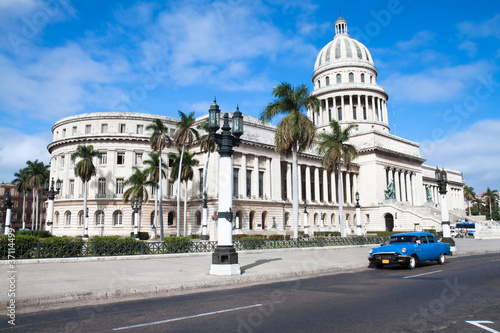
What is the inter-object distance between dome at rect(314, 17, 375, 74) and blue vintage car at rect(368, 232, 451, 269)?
76.5 meters

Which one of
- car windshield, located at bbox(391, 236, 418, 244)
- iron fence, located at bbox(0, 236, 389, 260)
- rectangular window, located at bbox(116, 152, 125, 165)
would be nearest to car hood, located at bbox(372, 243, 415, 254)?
car windshield, located at bbox(391, 236, 418, 244)

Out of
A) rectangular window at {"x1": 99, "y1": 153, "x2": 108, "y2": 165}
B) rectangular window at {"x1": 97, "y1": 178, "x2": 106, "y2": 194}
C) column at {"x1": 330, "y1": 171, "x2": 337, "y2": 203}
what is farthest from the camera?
column at {"x1": 330, "y1": 171, "x2": 337, "y2": 203}

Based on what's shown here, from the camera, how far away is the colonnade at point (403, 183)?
2992 inches

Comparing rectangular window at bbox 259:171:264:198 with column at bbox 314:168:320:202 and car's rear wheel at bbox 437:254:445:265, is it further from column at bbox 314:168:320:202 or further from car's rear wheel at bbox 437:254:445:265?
car's rear wheel at bbox 437:254:445:265

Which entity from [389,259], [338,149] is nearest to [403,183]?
[338,149]

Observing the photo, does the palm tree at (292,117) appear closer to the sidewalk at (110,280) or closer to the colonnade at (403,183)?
the sidewalk at (110,280)

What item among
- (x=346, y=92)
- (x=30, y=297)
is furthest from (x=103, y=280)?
(x=346, y=92)

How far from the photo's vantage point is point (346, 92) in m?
85.9

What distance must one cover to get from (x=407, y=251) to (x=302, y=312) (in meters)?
10.2

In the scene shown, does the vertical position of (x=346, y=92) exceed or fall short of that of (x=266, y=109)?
it exceeds it

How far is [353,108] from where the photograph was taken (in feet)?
291

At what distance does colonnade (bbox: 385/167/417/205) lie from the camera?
76000 mm

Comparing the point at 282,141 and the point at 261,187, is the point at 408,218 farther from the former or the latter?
the point at 282,141

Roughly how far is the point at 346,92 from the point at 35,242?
7715cm
